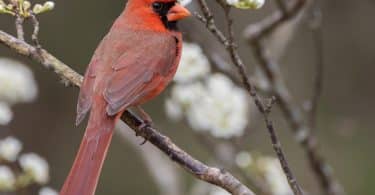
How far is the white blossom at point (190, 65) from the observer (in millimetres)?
4766

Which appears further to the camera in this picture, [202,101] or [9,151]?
[202,101]

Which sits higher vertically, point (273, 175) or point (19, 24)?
point (273, 175)

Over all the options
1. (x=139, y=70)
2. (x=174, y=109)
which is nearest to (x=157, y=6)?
(x=139, y=70)

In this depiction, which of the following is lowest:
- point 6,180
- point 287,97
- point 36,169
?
point 6,180

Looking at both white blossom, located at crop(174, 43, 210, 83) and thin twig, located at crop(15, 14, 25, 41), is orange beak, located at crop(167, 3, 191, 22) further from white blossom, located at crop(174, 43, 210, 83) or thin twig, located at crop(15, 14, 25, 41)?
thin twig, located at crop(15, 14, 25, 41)

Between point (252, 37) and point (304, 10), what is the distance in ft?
1.11

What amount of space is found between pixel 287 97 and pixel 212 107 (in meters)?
0.39

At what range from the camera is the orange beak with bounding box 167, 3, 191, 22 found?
427cm

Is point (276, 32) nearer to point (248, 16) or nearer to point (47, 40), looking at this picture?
point (248, 16)

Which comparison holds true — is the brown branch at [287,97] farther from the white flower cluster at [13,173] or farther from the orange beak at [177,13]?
the white flower cluster at [13,173]

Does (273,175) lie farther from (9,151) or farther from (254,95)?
(254,95)

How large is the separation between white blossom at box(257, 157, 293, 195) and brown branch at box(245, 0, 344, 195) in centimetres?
17

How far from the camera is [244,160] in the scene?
452 cm

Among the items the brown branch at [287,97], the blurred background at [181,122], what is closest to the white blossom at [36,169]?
the brown branch at [287,97]
